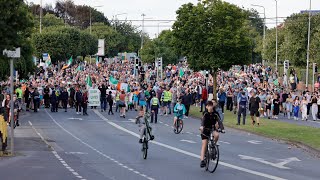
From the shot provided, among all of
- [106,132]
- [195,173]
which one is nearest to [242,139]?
[106,132]

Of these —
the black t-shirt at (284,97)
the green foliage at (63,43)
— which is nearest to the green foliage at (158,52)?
the green foliage at (63,43)

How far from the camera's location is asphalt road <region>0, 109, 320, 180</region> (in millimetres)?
20859

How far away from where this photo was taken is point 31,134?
34625mm

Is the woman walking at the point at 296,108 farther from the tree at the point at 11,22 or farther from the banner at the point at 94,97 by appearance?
the tree at the point at 11,22

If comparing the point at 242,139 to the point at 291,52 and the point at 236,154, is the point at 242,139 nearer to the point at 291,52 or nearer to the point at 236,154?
the point at 236,154

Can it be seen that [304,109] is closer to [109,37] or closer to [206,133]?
[206,133]

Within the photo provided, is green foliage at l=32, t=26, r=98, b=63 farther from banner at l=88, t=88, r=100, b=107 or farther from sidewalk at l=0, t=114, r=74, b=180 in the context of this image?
sidewalk at l=0, t=114, r=74, b=180

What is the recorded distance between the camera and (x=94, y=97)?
176 ft

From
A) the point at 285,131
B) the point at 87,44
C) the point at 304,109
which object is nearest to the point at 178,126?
the point at 285,131

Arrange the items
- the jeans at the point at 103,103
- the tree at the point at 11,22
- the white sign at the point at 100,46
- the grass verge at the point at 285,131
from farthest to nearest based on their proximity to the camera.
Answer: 1. the white sign at the point at 100,46
2. the jeans at the point at 103,103
3. the grass verge at the point at 285,131
4. the tree at the point at 11,22

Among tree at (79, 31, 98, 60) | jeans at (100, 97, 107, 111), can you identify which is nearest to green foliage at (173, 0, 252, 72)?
jeans at (100, 97, 107, 111)

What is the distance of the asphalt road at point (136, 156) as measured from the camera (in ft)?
68.4

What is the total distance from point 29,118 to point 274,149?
63.4 feet

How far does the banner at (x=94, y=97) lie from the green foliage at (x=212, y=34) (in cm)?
658
